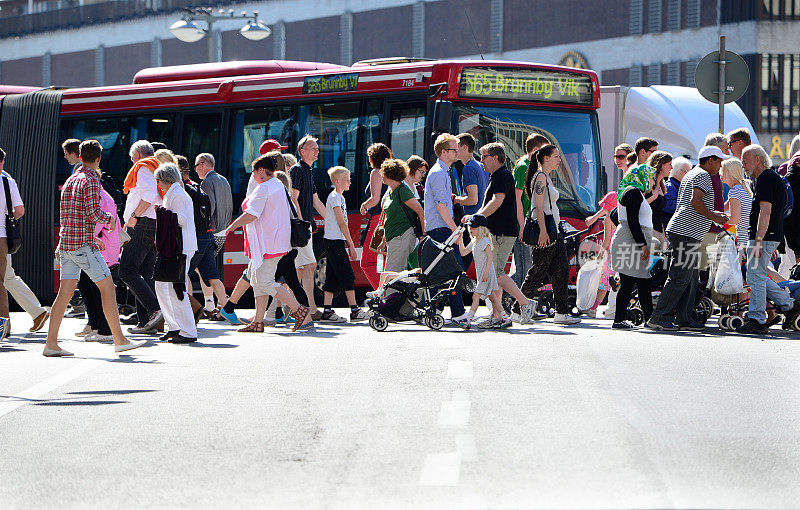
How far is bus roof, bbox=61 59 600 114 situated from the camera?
17250mm

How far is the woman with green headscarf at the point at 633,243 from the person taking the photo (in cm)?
1363

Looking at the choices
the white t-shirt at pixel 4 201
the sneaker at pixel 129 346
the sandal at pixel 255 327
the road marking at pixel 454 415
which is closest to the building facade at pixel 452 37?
the sandal at pixel 255 327

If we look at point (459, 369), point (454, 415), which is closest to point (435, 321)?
point (459, 369)

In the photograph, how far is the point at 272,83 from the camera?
18.7 meters

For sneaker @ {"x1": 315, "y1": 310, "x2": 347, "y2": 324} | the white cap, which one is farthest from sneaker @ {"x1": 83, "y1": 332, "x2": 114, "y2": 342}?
the white cap

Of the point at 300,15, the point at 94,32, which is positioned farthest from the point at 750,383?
the point at 94,32

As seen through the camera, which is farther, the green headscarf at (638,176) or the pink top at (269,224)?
the green headscarf at (638,176)

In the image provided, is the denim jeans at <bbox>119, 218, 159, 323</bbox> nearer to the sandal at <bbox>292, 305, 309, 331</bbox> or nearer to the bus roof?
the sandal at <bbox>292, 305, 309, 331</bbox>

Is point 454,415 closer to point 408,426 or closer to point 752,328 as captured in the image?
point 408,426

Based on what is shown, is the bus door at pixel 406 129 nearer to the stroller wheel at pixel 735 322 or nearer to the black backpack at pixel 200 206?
the black backpack at pixel 200 206

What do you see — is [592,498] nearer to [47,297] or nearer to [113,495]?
[113,495]

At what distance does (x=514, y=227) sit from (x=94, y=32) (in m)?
59.0

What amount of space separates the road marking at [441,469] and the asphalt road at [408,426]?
1cm

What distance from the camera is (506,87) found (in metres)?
17.2
